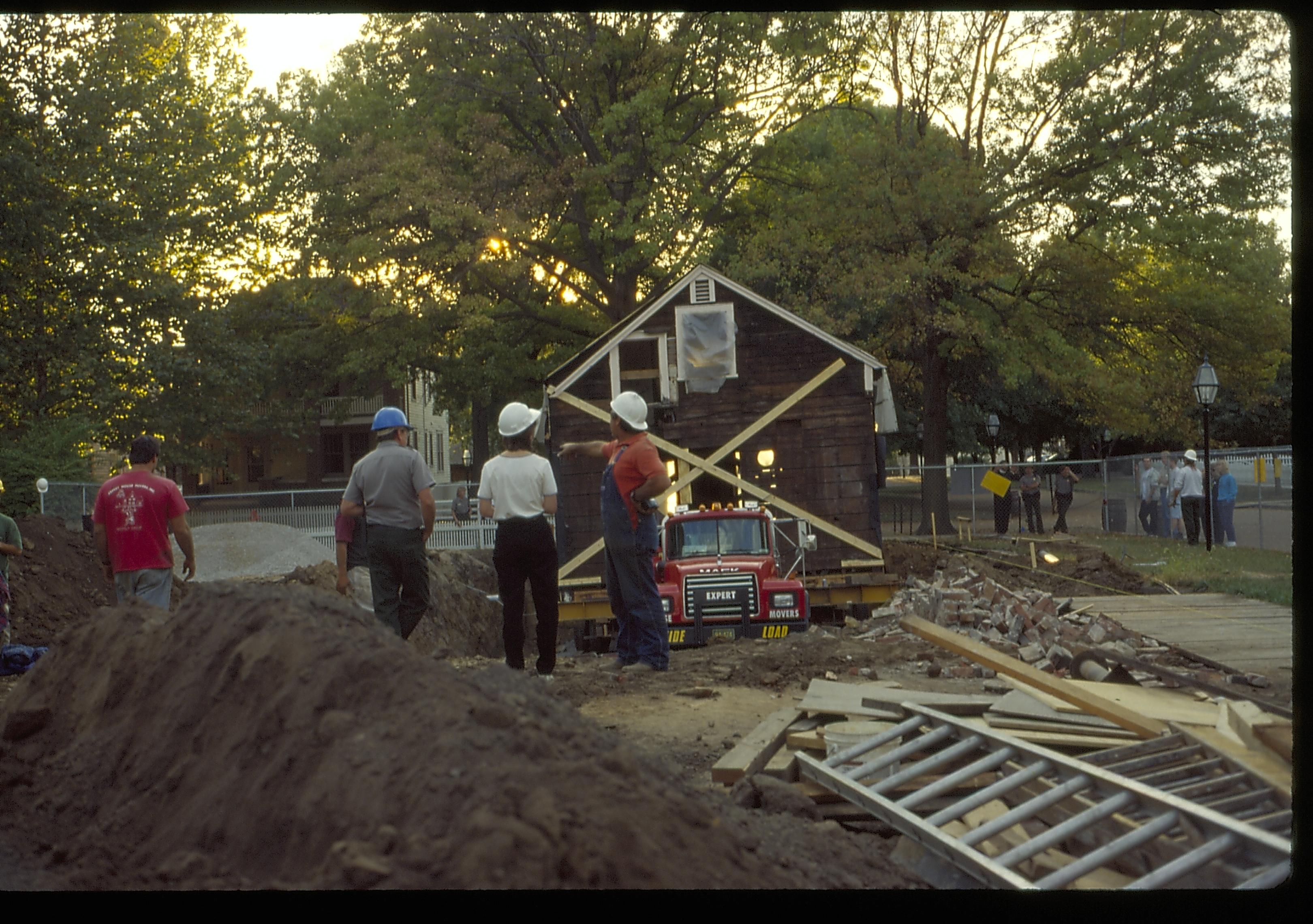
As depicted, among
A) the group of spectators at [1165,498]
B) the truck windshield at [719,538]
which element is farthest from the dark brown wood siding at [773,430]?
the group of spectators at [1165,498]

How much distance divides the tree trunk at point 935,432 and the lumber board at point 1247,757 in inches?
1143

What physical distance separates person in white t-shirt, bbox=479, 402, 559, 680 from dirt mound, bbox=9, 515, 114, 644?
26.0 ft

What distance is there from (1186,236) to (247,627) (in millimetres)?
32616

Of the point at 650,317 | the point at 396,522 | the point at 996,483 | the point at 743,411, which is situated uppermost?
the point at 650,317

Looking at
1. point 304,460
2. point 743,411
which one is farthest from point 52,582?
point 304,460

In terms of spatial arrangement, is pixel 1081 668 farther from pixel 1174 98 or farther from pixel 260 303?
pixel 260 303

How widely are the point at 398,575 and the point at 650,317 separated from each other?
1481 centimetres

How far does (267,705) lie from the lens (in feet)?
17.6

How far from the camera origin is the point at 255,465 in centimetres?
5788

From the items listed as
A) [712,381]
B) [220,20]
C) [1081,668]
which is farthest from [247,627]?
[220,20]

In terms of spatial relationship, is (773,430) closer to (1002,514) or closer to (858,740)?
(1002,514)

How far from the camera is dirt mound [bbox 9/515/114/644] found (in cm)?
1655

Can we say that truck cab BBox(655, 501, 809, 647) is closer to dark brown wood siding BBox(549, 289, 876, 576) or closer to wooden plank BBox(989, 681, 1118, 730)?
wooden plank BBox(989, 681, 1118, 730)

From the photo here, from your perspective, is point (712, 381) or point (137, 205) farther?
point (137, 205)
